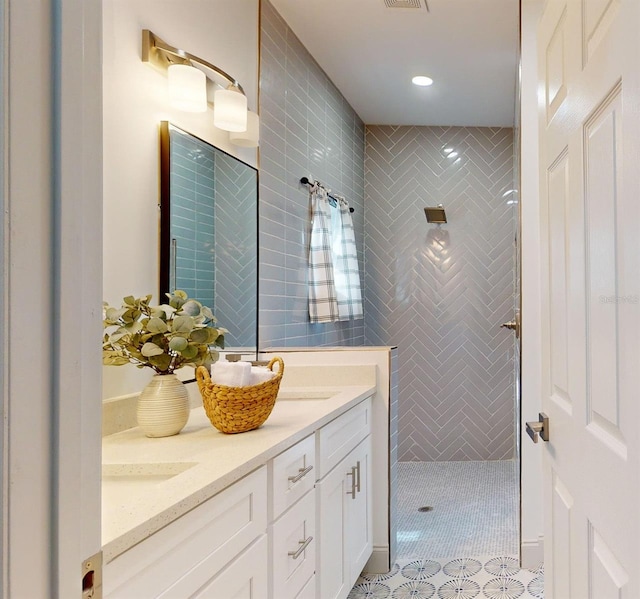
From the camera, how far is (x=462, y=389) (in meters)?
4.38

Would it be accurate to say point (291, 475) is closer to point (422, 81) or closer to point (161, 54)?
point (161, 54)

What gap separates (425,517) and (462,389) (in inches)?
57.6

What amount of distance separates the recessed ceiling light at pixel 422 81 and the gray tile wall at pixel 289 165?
53cm

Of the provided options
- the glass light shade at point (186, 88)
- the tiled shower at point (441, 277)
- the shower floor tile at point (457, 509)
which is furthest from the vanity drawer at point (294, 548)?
the tiled shower at point (441, 277)

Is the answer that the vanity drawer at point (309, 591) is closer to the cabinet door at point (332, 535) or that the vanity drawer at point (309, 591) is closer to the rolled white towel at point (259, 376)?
the cabinet door at point (332, 535)

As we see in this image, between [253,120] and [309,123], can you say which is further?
[309,123]

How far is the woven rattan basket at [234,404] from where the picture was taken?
4.91ft

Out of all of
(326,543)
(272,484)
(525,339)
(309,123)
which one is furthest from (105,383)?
(309,123)

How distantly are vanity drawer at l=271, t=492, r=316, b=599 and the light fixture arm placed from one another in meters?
1.43

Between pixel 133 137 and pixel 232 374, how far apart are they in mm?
786

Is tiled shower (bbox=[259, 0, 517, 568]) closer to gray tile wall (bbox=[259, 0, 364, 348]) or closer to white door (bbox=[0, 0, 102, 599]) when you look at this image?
gray tile wall (bbox=[259, 0, 364, 348])

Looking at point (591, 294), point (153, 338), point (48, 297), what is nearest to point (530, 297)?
point (591, 294)

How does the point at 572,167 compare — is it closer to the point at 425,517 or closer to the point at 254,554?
the point at 254,554

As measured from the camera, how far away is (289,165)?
292 cm
